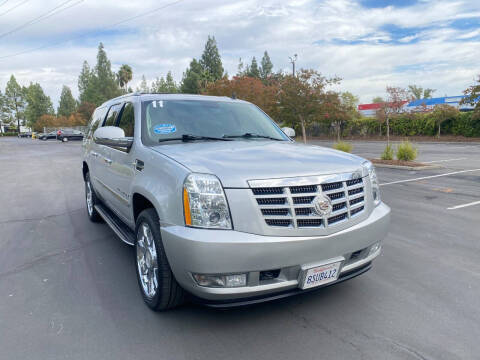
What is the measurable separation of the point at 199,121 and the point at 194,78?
60610 millimetres

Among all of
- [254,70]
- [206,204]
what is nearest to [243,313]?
[206,204]

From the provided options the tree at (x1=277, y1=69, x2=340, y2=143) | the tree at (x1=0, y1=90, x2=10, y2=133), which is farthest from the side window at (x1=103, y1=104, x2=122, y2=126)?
the tree at (x1=0, y1=90, x2=10, y2=133)

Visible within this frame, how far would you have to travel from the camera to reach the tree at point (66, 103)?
106000 millimetres

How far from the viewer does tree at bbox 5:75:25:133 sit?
92.8 metres

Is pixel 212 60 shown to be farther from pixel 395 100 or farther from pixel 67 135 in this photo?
pixel 395 100

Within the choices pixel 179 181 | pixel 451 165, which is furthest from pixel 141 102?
pixel 451 165

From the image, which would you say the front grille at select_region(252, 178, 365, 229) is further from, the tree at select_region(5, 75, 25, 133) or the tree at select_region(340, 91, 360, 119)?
the tree at select_region(5, 75, 25, 133)

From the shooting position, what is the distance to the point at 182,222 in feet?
8.63

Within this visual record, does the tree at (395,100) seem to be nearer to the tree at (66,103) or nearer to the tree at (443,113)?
the tree at (443,113)

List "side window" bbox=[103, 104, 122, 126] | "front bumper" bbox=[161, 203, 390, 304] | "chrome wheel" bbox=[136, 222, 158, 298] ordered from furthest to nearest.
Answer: "side window" bbox=[103, 104, 122, 126], "chrome wheel" bbox=[136, 222, 158, 298], "front bumper" bbox=[161, 203, 390, 304]

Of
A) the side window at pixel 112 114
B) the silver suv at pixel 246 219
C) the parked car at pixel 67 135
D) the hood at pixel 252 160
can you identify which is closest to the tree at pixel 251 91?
the side window at pixel 112 114

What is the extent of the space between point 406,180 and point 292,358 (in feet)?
29.8

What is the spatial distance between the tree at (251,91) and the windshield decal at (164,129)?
1615 cm

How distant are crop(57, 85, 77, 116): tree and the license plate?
377 ft
